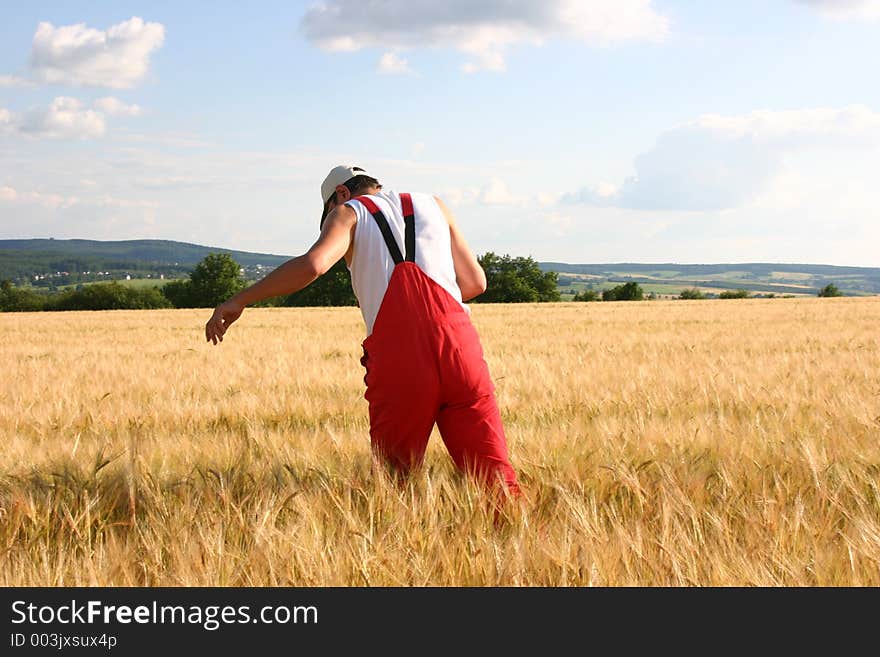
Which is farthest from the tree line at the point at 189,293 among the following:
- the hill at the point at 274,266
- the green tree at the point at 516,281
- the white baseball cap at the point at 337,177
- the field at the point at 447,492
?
the white baseball cap at the point at 337,177

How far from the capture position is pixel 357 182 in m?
3.46

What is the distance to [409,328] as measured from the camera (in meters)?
3.18

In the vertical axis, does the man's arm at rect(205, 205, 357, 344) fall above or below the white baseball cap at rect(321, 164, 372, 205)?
below

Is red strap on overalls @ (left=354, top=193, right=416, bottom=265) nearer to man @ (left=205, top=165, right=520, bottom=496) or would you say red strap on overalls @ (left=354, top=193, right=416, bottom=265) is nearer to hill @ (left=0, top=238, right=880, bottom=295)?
man @ (left=205, top=165, right=520, bottom=496)

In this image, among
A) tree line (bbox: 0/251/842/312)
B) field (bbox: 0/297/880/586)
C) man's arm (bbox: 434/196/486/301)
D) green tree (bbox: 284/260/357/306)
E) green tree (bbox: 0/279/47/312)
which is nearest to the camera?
field (bbox: 0/297/880/586)

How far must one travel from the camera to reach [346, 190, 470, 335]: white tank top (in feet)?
10.6

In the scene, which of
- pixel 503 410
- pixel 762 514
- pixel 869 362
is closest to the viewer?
pixel 762 514

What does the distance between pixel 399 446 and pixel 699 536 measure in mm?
1231

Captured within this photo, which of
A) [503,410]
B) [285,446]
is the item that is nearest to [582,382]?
[503,410]

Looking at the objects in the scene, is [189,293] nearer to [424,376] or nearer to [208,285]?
[208,285]

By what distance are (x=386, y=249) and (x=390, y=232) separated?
72 mm

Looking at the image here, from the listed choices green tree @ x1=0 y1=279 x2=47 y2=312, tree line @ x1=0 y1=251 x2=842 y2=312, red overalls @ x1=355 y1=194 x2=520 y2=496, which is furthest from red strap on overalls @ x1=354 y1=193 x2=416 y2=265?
green tree @ x1=0 y1=279 x2=47 y2=312
